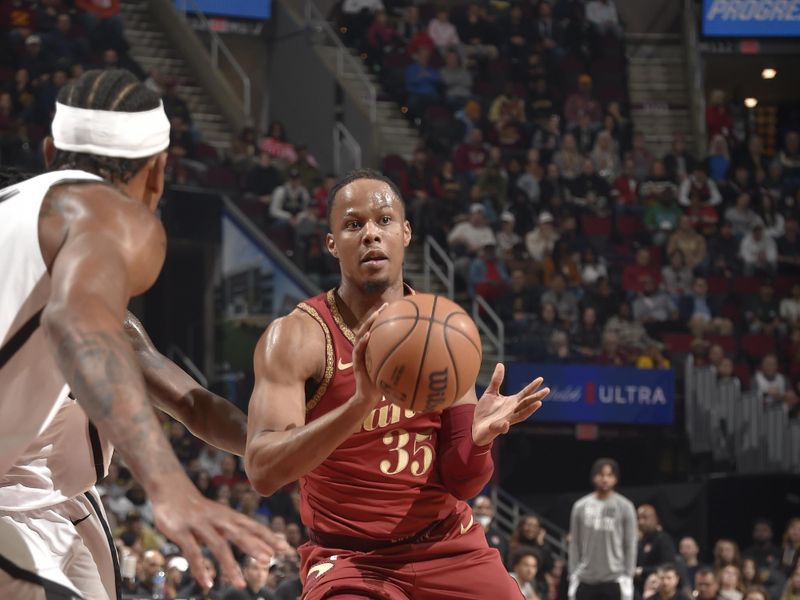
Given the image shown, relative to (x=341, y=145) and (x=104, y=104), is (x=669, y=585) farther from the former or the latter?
(x=341, y=145)

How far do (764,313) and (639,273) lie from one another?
5.46 feet

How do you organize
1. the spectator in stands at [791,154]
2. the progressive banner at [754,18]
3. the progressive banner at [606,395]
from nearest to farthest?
1. the progressive banner at [606,395]
2. the spectator in stands at [791,154]
3. the progressive banner at [754,18]

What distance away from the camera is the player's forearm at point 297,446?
368cm

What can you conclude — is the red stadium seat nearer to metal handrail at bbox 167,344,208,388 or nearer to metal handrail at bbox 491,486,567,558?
metal handrail at bbox 491,486,567,558

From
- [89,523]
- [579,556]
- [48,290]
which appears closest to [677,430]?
[579,556]

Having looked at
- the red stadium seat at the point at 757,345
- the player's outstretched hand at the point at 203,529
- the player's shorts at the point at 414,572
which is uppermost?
the red stadium seat at the point at 757,345

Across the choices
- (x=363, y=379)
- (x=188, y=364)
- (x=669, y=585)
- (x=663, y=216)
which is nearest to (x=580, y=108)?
(x=663, y=216)

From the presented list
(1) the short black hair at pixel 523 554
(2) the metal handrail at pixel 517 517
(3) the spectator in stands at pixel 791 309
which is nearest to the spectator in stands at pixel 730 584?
(1) the short black hair at pixel 523 554

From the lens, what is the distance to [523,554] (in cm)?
1074

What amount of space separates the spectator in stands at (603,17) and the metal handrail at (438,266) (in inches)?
236

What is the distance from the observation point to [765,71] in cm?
2225

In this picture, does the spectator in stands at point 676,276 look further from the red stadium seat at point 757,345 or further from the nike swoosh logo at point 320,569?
the nike swoosh logo at point 320,569

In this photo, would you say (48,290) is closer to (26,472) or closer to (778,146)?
(26,472)

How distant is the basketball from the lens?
3.66m
